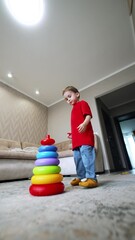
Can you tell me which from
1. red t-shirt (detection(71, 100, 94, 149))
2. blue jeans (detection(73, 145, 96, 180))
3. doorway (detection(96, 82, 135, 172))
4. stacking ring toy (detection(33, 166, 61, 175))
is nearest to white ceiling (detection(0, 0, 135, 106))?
doorway (detection(96, 82, 135, 172))

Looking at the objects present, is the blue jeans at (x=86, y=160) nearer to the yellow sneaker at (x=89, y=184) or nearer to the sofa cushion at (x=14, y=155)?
the yellow sneaker at (x=89, y=184)

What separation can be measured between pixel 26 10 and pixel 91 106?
2605mm

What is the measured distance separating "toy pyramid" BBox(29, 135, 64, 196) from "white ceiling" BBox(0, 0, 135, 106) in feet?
7.84

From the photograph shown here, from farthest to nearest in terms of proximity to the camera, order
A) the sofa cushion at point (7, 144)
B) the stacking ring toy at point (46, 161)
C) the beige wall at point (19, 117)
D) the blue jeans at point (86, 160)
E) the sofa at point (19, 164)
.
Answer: the beige wall at point (19, 117) < the sofa cushion at point (7, 144) < the sofa at point (19, 164) < the blue jeans at point (86, 160) < the stacking ring toy at point (46, 161)

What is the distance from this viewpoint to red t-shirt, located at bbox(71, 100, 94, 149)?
43.3 inches

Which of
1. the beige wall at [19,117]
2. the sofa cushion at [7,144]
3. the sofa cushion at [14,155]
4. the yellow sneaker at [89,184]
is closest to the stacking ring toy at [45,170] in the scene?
the yellow sneaker at [89,184]

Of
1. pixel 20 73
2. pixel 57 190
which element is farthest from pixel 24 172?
pixel 20 73

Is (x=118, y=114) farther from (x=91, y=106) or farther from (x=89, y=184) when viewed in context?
(x=89, y=184)

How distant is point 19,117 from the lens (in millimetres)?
3592

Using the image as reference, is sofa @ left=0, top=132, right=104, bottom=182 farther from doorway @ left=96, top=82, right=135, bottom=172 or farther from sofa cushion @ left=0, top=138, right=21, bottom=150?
doorway @ left=96, top=82, right=135, bottom=172

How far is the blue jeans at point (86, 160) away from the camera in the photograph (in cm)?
102

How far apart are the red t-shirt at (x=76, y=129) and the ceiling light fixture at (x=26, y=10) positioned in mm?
1917

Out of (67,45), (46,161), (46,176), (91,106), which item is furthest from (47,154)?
Answer: (91,106)

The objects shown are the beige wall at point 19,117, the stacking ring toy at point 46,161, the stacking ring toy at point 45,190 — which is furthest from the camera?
the beige wall at point 19,117
